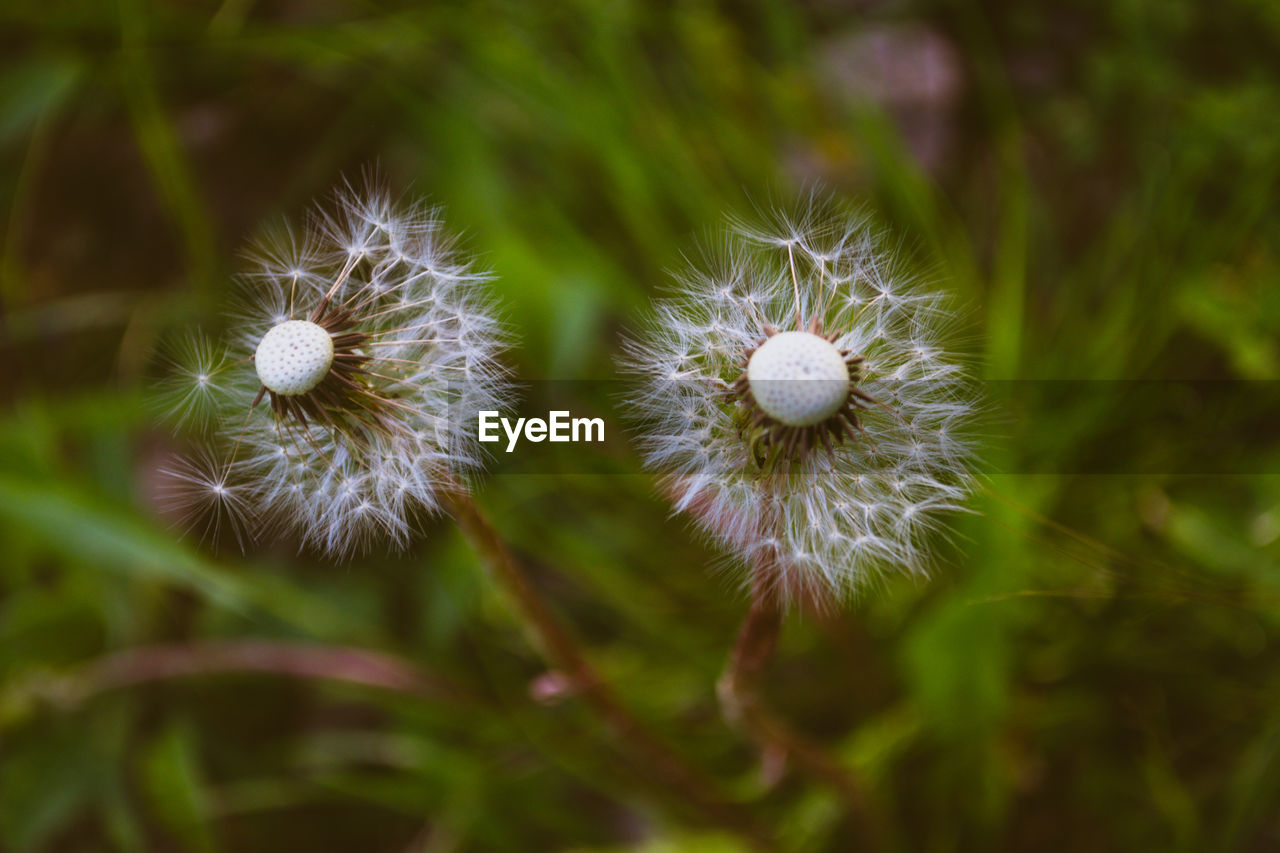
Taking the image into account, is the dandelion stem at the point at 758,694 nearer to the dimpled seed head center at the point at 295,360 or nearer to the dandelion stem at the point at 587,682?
the dandelion stem at the point at 587,682

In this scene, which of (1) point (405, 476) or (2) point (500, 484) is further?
(2) point (500, 484)

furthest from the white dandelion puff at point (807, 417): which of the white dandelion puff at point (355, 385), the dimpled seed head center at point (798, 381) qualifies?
the white dandelion puff at point (355, 385)

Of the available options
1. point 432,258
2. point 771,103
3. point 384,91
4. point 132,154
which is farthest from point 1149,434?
point 132,154

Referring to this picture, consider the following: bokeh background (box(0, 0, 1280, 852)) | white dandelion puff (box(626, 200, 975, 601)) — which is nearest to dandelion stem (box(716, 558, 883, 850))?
white dandelion puff (box(626, 200, 975, 601))

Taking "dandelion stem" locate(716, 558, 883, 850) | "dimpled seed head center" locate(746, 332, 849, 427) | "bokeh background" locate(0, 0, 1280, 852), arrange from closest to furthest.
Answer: "dimpled seed head center" locate(746, 332, 849, 427) < "dandelion stem" locate(716, 558, 883, 850) < "bokeh background" locate(0, 0, 1280, 852)

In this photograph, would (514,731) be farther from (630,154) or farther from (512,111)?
(512,111)

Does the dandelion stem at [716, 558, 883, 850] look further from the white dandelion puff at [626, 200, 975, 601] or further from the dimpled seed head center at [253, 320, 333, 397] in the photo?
the dimpled seed head center at [253, 320, 333, 397]
